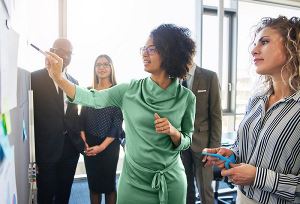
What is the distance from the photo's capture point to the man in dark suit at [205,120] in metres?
2.23

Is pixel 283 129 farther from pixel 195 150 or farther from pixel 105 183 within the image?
pixel 105 183

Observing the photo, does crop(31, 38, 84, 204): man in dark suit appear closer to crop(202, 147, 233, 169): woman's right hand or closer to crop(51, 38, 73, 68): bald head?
crop(51, 38, 73, 68): bald head

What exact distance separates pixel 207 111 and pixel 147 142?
109cm

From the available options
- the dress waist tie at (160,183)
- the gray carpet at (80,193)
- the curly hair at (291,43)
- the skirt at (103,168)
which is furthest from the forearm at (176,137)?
the gray carpet at (80,193)

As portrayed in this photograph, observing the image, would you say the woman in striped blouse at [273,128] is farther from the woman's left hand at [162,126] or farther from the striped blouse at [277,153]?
the woman's left hand at [162,126]

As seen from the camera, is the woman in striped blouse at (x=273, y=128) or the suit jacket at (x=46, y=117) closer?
the woman in striped blouse at (x=273, y=128)

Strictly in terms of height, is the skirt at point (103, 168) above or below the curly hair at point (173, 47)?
below

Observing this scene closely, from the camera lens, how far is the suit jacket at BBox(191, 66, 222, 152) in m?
2.23

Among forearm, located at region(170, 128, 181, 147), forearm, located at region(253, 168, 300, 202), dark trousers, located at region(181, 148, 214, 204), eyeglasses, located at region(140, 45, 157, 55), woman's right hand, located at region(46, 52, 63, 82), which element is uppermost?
eyeglasses, located at region(140, 45, 157, 55)

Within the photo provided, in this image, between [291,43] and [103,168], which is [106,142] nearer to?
[103,168]

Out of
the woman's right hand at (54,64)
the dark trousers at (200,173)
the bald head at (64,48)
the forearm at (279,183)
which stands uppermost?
the bald head at (64,48)

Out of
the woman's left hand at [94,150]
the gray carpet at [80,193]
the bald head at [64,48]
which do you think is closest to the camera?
the bald head at [64,48]

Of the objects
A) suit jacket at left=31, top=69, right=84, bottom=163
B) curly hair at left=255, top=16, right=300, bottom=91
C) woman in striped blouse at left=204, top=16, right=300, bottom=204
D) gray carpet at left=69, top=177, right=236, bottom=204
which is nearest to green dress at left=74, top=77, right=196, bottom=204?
woman in striped blouse at left=204, top=16, right=300, bottom=204

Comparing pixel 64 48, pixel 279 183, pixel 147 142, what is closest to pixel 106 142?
pixel 64 48
